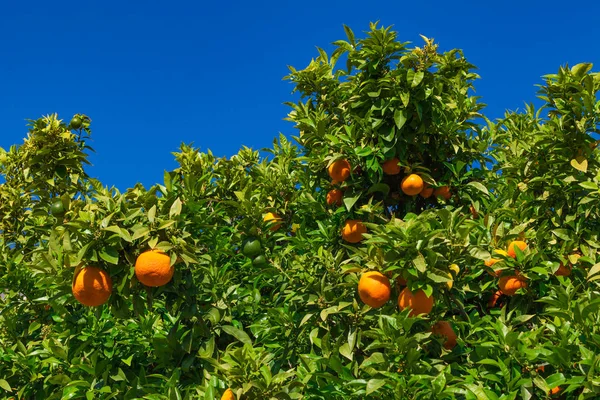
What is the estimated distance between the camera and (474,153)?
3.93m

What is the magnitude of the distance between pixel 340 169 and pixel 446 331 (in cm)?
112

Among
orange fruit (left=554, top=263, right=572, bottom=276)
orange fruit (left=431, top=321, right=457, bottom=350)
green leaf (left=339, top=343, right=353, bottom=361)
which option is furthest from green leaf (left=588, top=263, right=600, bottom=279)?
green leaf (left=339, top=343, right=353, bottom=361)

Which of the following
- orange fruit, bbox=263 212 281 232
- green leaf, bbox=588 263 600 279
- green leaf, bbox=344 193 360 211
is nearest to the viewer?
green leaf, bbox=588 263 600 279

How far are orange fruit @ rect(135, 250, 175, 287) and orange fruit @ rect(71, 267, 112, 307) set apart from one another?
174 millimetres

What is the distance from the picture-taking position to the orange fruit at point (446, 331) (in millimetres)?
3033

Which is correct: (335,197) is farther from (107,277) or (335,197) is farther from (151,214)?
(107,277)

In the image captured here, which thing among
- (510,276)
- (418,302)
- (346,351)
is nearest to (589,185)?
(510,276)

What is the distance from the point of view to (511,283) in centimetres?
312

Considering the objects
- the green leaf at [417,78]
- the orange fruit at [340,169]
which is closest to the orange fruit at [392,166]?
the orange fruit at [340,169]

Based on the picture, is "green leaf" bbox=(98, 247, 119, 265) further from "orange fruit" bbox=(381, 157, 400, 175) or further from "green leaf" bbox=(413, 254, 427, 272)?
"orange fruit" bbox=(381, 157, 400, 175)

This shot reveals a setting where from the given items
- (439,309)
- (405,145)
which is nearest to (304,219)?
(405,145)

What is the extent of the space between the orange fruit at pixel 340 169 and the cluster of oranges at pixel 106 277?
120 cm

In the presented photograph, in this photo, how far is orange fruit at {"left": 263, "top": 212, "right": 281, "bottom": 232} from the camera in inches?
165

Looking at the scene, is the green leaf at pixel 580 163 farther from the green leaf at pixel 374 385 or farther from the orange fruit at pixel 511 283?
the green leaf at pixel 374 385
